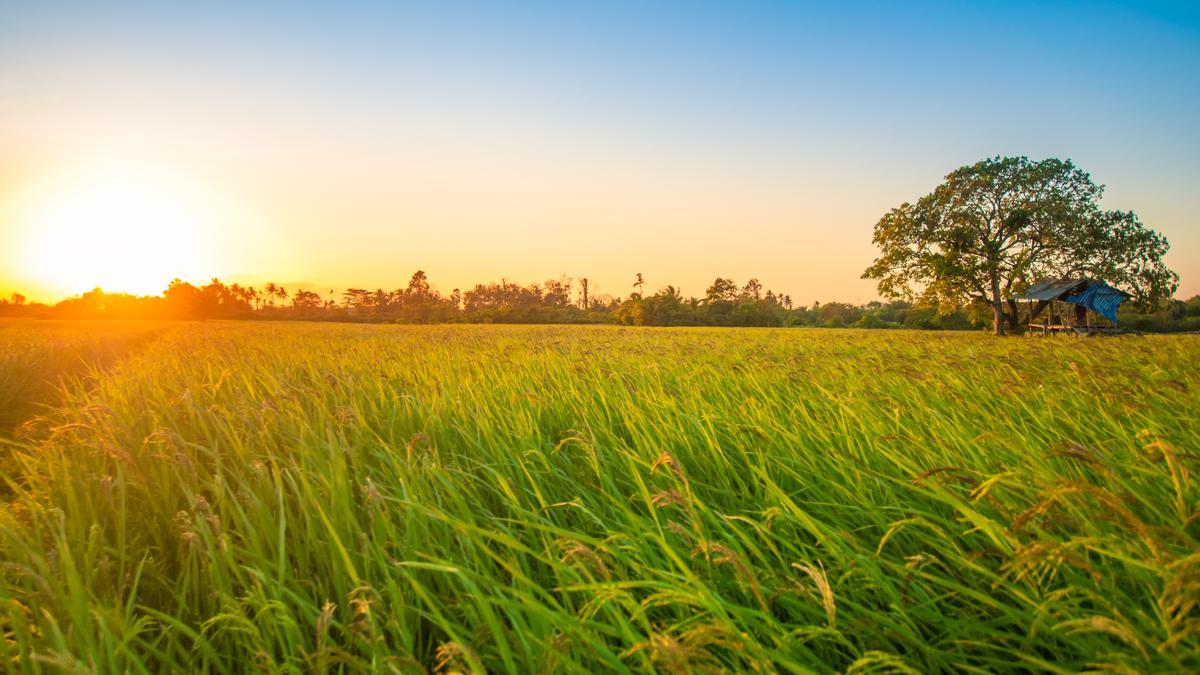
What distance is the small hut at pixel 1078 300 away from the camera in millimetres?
28734

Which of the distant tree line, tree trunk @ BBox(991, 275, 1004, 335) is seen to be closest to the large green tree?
tree trunk @ BBox(991, 275, 1004, 335)

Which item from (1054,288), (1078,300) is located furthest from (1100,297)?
(1054,288)

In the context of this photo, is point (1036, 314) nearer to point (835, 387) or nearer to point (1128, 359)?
point (1128, 359)

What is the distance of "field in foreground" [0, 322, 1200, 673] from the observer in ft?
3.92

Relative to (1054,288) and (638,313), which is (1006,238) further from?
(638,313)

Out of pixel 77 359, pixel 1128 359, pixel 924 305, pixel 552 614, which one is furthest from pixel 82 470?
pixel 924 305

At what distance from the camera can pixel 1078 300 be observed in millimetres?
30062

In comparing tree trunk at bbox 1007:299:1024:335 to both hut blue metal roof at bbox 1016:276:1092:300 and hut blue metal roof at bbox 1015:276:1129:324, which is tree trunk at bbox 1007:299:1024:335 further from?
hut blue metal roof at bbox 1015:276:1129:324

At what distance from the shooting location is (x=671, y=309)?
2820 inches

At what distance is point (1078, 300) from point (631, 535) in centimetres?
4038

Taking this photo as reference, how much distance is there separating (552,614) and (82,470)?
126 inches

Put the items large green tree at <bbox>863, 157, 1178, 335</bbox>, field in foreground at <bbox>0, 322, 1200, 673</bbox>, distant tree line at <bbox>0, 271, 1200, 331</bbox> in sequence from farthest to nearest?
distant tree line at <bbox>0, 271, 1200, 331</bbox> < large green tree at <bbox>863, 157, 1178, 335</bbox> < field in foreground at <bbox>0, 322, 1200, 673</bbox>

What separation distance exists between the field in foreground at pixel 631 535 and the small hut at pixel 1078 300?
3385 cm

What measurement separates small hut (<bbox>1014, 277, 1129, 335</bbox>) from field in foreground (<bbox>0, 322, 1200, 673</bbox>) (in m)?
33.8
